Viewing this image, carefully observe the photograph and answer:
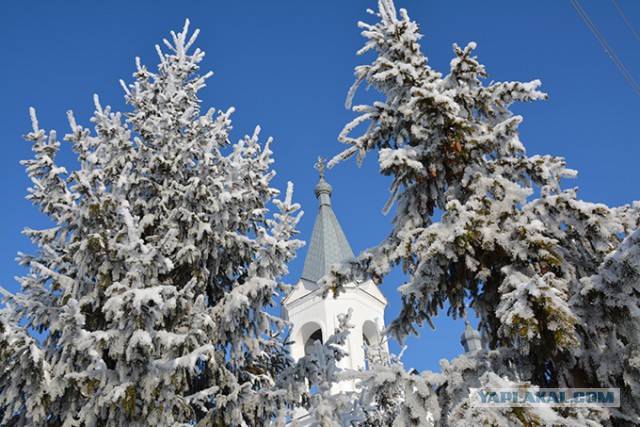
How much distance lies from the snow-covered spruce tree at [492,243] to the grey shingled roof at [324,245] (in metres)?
23.6

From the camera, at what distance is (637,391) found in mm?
4613

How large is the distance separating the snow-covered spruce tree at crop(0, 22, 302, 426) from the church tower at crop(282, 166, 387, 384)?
16.9 m

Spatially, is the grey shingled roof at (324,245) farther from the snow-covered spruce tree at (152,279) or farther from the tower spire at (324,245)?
the snow-covered spruce tree at (152,279)

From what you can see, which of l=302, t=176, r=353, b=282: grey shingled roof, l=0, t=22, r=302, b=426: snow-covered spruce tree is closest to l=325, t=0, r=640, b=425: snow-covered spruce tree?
l=0, t=22, r=302, b=426: snow-covered spruce tree

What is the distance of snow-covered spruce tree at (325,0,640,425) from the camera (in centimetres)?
468

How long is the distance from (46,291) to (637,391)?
321 inches

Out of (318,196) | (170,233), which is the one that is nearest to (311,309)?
(318,196)

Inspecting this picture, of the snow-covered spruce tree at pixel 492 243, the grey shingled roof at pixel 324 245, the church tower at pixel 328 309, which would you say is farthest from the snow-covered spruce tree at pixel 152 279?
the grey shingled roof at pixel 324 245

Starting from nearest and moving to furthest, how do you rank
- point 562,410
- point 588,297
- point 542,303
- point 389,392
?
point 562,410 → point 542,303 → point 588,297 → point 389,392

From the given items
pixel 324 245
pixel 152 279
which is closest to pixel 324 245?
pixel 324 245

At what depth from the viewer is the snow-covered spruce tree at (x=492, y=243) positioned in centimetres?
468

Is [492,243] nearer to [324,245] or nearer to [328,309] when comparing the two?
[328,309]

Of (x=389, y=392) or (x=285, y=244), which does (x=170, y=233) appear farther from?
(x=389, y=392)

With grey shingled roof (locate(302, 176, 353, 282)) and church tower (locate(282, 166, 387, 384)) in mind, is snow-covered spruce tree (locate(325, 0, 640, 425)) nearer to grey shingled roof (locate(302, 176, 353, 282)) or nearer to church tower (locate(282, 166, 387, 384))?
church tower (locate(282, 166, 387, 384))
